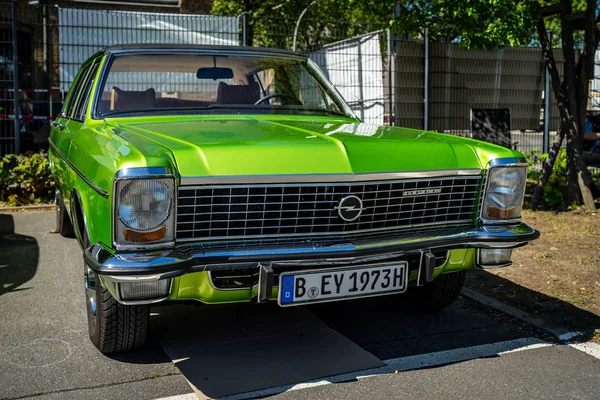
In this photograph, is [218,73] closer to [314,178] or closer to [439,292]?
[314,178]

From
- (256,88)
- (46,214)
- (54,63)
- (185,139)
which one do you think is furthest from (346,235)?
(54,63)

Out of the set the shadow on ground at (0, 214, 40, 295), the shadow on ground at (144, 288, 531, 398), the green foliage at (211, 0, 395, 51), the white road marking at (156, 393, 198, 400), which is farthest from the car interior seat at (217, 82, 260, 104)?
the green foliage at (211, 0, 395, 51)

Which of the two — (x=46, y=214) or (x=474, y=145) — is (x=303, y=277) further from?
(x=46, y=214)

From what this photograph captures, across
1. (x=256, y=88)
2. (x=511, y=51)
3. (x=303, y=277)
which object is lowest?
(x=303, y=277)

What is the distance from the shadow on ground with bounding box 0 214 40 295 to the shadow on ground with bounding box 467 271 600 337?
3541 millimetres

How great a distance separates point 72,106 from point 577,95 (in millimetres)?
5956

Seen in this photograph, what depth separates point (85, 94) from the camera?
493 cm

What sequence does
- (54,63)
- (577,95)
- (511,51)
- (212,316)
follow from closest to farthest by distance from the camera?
(212,316), (577,95), (54,63), (511,51)

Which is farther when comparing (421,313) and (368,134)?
(421,313)

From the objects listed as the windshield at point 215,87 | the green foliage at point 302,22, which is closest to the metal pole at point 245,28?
the green foliage at point 302,22

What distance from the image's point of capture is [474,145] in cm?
388

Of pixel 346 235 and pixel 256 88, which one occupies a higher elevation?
pixel 256 88

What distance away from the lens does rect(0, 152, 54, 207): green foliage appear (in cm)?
880

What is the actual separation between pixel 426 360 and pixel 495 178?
1088 mm
